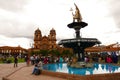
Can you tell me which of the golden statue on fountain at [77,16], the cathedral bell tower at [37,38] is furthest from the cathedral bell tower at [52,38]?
the golden statue on fountain at [77,16]

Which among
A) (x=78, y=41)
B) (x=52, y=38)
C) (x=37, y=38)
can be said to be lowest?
(x=78, y=41)

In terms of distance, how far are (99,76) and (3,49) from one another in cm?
11938

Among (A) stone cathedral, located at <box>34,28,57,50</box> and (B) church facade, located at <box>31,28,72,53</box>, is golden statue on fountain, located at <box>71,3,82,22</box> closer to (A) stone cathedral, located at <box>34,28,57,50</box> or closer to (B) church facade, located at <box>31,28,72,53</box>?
(B) church facade, located at <box>31,28,72,53</box>

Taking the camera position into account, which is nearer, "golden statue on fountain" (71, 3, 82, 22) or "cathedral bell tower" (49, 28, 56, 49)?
"golden statue on fountain" (71, 3, 82, 22)

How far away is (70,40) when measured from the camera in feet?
63.1

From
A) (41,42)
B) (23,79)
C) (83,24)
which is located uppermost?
(41,42)

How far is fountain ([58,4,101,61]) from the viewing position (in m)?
19.0

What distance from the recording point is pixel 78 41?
18.8m

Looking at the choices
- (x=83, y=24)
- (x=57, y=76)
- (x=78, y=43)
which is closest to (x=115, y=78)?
(x=57, y=76)

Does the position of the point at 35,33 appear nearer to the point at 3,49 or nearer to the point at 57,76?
the point at 3,49

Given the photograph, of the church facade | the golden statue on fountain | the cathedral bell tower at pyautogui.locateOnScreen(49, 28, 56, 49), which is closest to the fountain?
the golden statue on fountain

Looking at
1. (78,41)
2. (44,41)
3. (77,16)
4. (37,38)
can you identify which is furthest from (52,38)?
(78,41)

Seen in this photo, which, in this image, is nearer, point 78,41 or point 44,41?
point 78,41

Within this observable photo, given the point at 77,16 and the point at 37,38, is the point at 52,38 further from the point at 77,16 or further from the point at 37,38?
the point at 77,16
